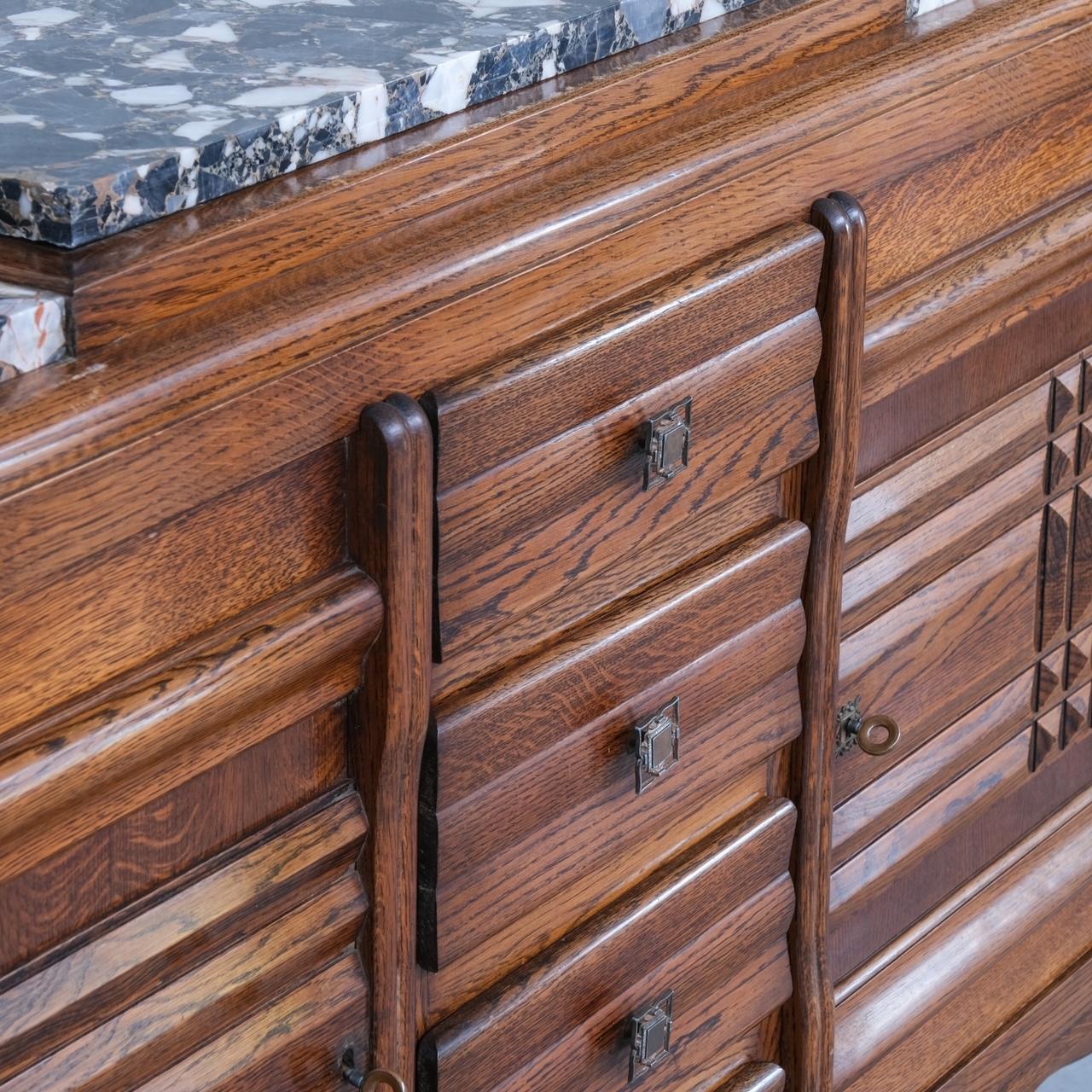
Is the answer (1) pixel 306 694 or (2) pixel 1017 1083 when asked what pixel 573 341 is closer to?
(1) pixel 306 694

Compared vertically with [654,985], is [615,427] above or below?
above

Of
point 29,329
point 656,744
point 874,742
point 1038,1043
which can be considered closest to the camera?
point 29,329

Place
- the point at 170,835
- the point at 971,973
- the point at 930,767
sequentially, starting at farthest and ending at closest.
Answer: the point at 971,973 < the point at 930,767 < the point at 170,835

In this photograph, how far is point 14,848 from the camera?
807 millimetres

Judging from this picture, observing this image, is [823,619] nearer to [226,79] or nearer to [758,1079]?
[758,1079]

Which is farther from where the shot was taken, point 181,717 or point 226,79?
point 226,79

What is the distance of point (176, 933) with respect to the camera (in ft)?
2.97

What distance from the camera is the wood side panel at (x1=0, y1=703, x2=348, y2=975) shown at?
841mm

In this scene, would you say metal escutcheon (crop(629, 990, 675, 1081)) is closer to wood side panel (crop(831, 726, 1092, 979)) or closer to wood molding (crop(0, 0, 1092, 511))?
wood side panel (crop(831, 726, 1092, 979))

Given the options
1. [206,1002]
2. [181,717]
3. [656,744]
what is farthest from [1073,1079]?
[181,717]

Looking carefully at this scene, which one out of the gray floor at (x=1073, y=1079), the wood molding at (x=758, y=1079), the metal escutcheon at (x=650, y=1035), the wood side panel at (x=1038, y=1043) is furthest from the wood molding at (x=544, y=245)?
the gray floor at (x=1073, y=1079)

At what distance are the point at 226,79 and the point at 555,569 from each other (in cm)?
32

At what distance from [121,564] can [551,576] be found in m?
0.29

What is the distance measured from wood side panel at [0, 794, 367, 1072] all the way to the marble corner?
27 cm
